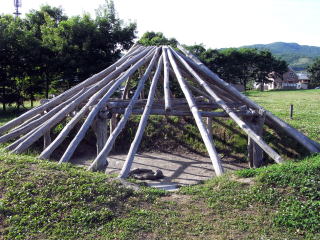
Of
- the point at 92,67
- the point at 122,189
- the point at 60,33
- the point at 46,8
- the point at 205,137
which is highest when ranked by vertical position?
the point at 46,8

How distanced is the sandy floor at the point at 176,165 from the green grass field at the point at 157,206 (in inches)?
113

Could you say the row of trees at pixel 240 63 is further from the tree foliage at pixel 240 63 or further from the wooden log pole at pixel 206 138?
the wooden log pole at pixel 206 138

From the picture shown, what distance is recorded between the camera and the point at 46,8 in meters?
23.8

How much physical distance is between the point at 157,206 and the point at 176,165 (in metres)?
5.14

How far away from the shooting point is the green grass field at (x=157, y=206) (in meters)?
4.25

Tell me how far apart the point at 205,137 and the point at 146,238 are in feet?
11.5

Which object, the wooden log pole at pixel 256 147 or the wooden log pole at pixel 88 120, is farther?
the wooden log pole at pixel 256 147

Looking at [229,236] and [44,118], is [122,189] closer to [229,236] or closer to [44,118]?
[229,236]


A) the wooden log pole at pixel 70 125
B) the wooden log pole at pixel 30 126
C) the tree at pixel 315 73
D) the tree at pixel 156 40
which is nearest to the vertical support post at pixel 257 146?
the wooden log pole at pixel 70 125

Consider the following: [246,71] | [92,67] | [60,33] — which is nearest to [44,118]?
[92,67]

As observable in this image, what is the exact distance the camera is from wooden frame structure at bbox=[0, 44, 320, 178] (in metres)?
7.27

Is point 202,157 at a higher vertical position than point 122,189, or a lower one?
lower

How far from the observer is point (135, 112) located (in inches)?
358

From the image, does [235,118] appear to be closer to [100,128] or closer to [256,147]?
[256,147]
